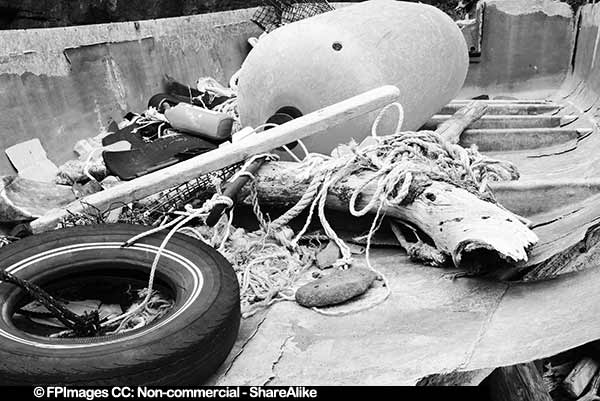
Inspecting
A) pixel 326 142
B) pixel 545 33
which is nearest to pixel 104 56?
pixel 326 142

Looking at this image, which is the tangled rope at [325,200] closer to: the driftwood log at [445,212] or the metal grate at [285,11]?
the driftwood log at [445,212]

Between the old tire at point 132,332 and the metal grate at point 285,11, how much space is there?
5445mm

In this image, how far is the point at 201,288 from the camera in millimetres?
2201

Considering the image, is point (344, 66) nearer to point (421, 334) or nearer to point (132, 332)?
point (421, 334)

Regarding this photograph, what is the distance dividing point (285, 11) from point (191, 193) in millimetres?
5080

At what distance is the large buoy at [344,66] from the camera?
3846mm

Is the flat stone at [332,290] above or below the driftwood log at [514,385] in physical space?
above

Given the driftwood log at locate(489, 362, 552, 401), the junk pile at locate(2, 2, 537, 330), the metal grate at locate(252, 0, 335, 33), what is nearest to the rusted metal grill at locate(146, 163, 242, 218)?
the junk pile at locate(2, 2, 537, 330)

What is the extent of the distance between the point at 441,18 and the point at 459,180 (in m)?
2.18

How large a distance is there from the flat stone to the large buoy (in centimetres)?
141

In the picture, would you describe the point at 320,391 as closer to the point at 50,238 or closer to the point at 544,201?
the point at 50,238

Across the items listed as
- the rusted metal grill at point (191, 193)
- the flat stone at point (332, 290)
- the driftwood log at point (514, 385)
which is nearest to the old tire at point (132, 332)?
the flat stone at point (332, 290)

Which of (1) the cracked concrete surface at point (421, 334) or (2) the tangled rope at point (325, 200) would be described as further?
(2) the tangled rope at point (325, 200)

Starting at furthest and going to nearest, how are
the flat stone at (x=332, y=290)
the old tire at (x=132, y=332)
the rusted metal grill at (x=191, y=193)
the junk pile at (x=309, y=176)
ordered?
the rusted metal grill at (x=191, y=193) → the junk pile at (x=309, y=176) → the flat stone at (x=332, y=290) → the old tire at (x=132, y=332)
